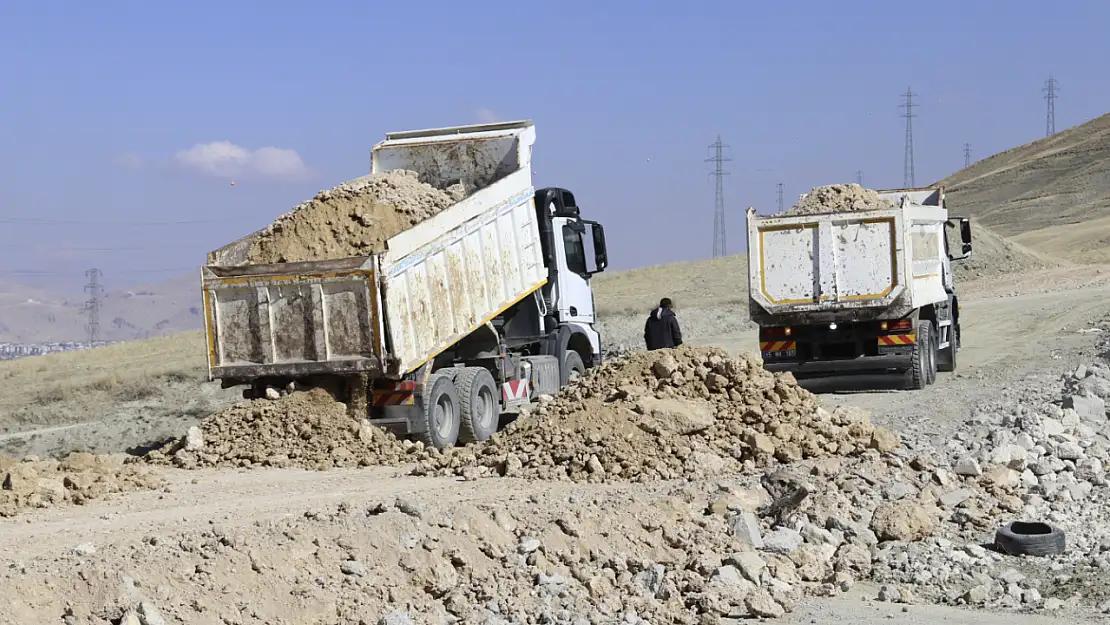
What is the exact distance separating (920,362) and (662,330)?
348cm

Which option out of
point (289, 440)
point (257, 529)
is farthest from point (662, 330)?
point (257, 529)

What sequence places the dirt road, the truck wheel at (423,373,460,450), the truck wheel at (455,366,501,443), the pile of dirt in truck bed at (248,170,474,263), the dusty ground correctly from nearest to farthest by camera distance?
the dusty ground, the truck wheel at (423,373,460,450), the pile of dirt in truck bed at (248,170,474,263), the truck wheel at (455,366,501,443), the dirt road

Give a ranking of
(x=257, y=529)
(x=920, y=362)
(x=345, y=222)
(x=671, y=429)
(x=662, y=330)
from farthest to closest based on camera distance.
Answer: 1. (x=920, y=362)
2. (x=662, y=330)
3. (x=345, y=222)
4. (x=671, y=429)
5. (x=257, y=529)

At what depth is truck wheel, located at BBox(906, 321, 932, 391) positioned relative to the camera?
15.6m

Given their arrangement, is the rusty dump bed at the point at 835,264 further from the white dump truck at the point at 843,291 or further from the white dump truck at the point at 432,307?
the white dump truck at the point at 432,307

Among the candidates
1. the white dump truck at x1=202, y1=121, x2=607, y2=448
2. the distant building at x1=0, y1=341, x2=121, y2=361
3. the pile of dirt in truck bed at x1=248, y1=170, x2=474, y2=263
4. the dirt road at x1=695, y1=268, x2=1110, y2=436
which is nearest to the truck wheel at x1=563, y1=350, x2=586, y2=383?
the white dump truck at x1=202, y1=121, x2=607, y2=448

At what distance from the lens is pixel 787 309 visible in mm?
15477

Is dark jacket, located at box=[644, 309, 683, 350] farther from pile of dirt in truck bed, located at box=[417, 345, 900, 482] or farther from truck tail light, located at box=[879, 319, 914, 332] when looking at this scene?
pile of dirt in truck bed, located at box=[417, 345, 900, 482]

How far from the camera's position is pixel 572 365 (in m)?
15.6

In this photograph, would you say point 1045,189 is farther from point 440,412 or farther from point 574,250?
point 440,412

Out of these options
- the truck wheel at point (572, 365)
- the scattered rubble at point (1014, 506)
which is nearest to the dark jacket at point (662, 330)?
the truck wheel at point (572, 365)

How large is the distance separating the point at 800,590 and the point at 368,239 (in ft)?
22.0

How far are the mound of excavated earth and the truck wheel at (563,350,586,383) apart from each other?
6205 mm

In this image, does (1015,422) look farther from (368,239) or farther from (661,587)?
(368,239)
